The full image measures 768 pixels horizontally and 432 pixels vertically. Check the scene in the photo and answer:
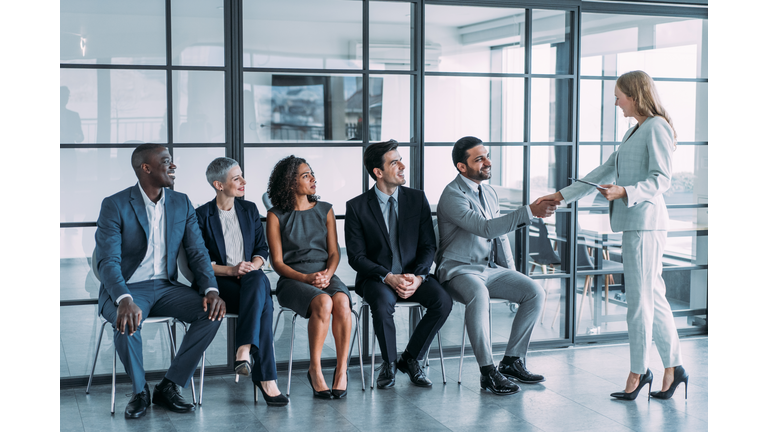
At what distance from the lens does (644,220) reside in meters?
3.73

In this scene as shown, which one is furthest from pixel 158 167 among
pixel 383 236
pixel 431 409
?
pixel 431 409

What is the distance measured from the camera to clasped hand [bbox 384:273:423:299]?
408 cm

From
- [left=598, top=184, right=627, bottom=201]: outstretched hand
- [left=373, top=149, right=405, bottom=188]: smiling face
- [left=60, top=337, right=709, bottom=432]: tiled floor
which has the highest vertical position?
[left=373, top=149, right=405, bottom=188]: smiling face

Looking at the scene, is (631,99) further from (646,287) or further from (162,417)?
(162,417)

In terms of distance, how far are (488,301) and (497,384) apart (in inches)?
18.5

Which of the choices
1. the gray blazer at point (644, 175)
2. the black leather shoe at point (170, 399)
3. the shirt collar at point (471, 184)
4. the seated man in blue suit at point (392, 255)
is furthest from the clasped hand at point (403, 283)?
the black leather shoe at point (170, 399)

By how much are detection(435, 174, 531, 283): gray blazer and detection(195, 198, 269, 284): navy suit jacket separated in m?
1.07

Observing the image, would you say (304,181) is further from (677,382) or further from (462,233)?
(677,382)

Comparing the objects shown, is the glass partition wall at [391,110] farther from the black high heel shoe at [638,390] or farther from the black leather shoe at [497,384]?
the black high heel shoe at [638,390]

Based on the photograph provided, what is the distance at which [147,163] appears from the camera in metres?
3.81

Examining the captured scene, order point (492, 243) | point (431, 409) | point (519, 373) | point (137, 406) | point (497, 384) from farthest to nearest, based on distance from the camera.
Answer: point (492, 243)
point (519, 373)
point (497, 384)
point (431, 409)
point (137, 406)

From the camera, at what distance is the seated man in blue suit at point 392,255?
13.4 feet

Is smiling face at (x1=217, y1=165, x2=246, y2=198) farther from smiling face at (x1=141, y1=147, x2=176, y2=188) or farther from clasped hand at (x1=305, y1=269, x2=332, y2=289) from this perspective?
clasped hand at (x1=305, y1=269, x2=332, y2=289)

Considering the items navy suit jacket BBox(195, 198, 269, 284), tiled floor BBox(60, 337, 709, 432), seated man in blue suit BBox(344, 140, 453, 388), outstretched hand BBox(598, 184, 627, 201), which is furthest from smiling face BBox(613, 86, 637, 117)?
navy suit jacket BBox(195, 198, 269, 284)
